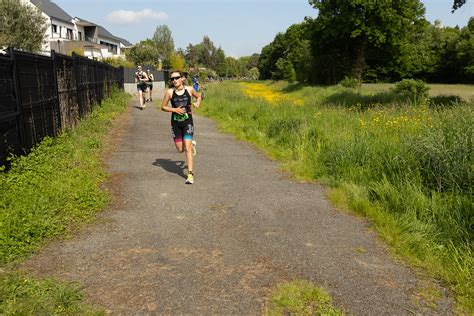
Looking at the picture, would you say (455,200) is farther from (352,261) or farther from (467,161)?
(352,261)

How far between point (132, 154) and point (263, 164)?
8.92 feet

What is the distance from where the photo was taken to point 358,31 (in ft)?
127

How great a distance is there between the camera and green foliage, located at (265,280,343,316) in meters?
3.06

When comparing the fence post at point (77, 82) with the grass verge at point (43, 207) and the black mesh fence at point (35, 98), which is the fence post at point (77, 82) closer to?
the black mesh fence at point (35, 98)

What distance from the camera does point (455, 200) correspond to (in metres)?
5.02

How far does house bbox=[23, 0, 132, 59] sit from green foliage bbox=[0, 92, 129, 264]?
1459 inches

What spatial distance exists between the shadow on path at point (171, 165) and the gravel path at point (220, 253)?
20.0 inches

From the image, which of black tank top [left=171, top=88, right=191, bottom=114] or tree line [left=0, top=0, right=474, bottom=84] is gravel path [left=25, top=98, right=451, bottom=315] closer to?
black tank top [left=171, top=88, right=191, bottom=114]

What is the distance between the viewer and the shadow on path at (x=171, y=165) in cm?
732

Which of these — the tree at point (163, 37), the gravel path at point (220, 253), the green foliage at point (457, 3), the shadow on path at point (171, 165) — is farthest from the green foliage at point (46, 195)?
the tree at point (163, 37)

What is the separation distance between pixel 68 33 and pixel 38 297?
61163 mm

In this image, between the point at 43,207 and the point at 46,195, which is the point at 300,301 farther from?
the point at 46,195

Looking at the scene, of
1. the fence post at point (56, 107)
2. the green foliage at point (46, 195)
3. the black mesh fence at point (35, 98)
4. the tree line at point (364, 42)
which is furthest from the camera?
the tree line at point (364, 42)

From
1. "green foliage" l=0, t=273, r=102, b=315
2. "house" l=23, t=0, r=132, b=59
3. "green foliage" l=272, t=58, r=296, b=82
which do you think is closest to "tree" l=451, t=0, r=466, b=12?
"green foliage" l=0, t=273, r=102, b=315
